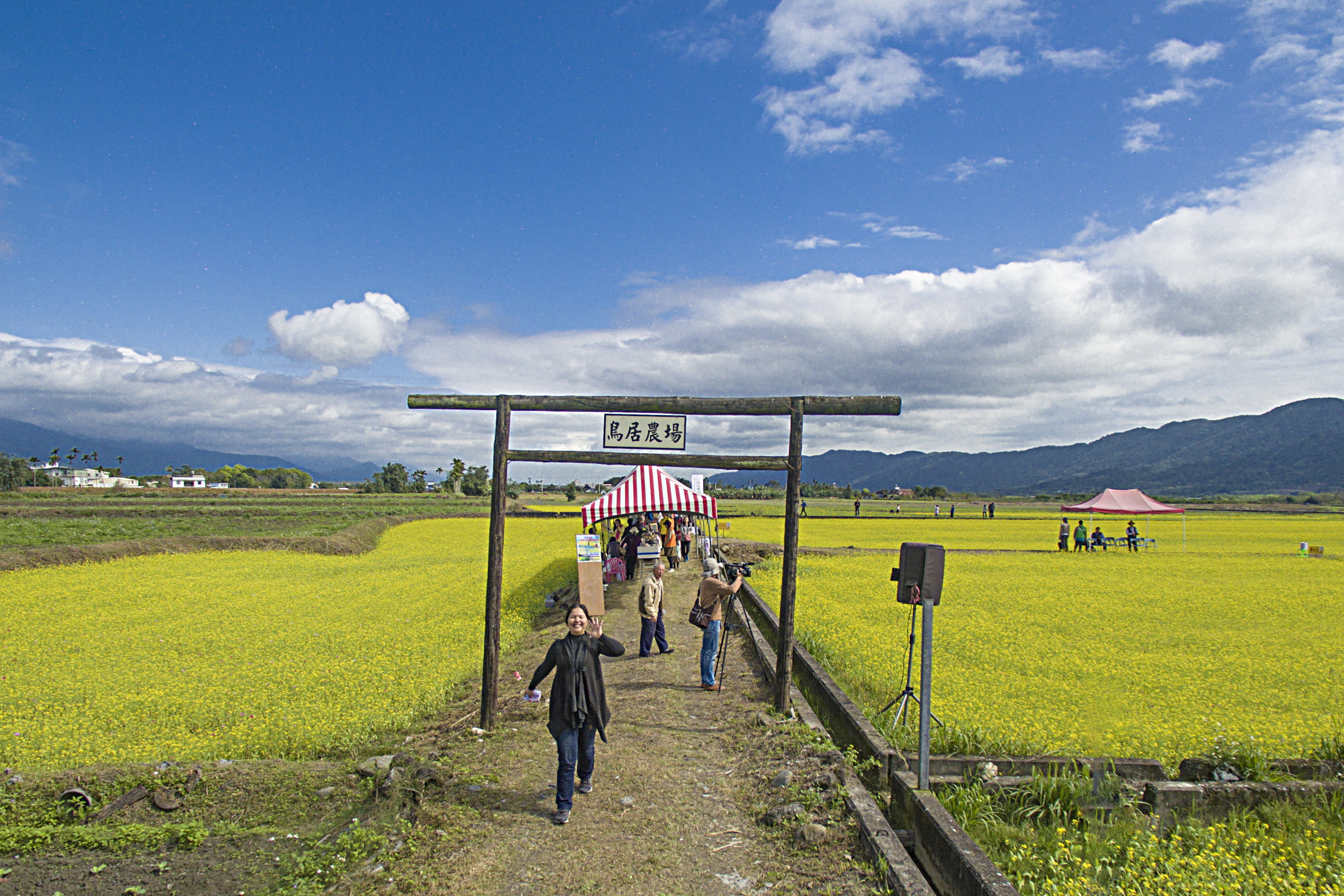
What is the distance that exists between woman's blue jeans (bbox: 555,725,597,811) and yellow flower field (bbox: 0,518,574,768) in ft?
9.77

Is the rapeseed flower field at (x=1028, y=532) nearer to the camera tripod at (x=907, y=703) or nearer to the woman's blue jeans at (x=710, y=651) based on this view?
the woman's blue jeans at (x=710, y=651)

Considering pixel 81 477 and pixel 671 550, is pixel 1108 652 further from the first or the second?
pixel 81 477

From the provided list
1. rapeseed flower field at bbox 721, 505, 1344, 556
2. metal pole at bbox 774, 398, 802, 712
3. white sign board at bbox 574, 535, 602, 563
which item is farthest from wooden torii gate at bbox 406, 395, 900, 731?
rapeseed flower field at bbox 721, 505, 1344, 556

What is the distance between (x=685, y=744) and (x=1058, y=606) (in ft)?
39.6

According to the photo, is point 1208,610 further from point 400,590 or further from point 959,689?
point 400,590

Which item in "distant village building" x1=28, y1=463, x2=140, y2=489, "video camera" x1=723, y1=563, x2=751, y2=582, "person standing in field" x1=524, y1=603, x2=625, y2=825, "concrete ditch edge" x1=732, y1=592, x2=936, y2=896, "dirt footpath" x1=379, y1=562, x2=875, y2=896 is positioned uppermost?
"video camera" x1=723, y1=563, x2=751, y2=582

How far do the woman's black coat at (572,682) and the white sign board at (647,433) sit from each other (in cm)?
261

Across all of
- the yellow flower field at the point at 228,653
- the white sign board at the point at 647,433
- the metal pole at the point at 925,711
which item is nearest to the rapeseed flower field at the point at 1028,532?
the yellow flower field at the point at 228,653

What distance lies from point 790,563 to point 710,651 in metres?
1.76

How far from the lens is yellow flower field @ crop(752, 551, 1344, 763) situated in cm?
733

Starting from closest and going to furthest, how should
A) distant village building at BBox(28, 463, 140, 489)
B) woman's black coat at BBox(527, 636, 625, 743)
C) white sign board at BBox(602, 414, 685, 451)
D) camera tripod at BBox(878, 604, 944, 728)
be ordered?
woman's black coat at BBox(527, 636, 625, 743), camera tripod at BBox(878, 604, 944, 728), white sign board at BBox(602, 414, 685, 451), distant village building at BBox(28, 463, 140, 489)

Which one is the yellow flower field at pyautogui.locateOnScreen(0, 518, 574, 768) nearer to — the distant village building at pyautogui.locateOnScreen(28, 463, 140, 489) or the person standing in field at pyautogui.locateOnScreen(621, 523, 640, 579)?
the person standing in field at pyautogui.locateOnScreen(621, 523, 640, 579)

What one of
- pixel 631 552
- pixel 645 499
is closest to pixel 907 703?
pixel 645 499

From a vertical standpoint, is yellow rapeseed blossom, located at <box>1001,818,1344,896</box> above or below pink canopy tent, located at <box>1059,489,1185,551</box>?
below
